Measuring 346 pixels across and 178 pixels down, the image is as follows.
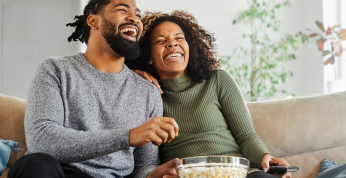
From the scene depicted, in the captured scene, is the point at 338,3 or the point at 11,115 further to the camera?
the point at 338,3

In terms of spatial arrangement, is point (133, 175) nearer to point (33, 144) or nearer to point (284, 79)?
point (33, 144)

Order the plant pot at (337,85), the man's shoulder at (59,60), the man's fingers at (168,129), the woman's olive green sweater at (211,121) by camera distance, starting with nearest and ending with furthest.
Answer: the man's fingers at (168,129) < the man's shoulder at (59,60) < the woman's olive green sweater at (211,121) < the plant pot at (337,85)

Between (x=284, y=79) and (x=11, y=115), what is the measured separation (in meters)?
3.15

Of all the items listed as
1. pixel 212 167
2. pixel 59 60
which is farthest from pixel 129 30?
pixel 212 167

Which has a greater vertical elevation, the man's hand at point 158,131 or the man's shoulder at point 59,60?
the man's shoulder at point 59,60

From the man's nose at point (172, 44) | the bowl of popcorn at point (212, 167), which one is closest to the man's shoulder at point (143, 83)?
the man's nose at point (172, 44)

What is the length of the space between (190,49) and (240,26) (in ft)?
7.79

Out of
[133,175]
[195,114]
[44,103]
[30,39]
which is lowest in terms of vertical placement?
[133,175]

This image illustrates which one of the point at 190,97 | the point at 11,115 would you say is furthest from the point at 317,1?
the point at 11,115

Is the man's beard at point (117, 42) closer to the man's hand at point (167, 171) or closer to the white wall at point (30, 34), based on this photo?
the man's hand at point (167, 171)

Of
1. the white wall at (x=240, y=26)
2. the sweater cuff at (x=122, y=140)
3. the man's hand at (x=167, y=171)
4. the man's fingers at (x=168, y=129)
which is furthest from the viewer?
the white wall at (x=240, y=26)

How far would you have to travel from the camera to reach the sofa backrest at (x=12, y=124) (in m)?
1.64

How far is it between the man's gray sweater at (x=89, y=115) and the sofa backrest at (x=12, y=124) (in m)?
0.37

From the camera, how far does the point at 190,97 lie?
1.74 m
